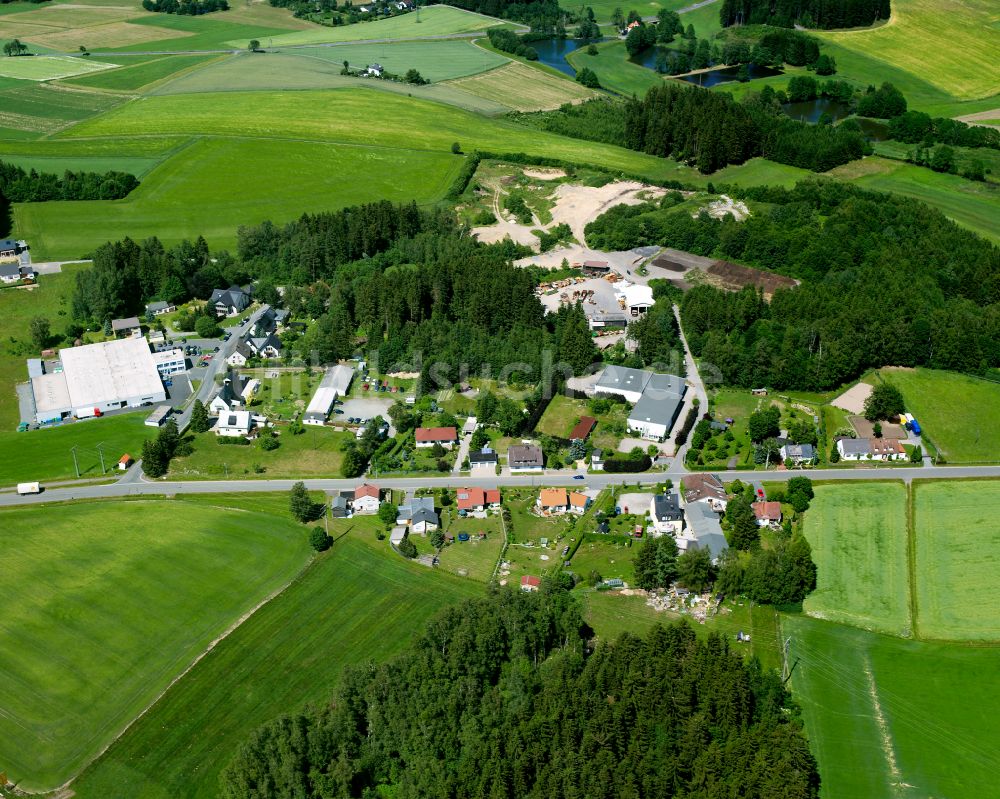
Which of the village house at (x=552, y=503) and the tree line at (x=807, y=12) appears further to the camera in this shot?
the tree line at (x=807, y=12)

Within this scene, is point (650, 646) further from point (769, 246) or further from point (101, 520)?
point (769, 246)

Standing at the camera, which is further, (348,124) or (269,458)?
(348,124)

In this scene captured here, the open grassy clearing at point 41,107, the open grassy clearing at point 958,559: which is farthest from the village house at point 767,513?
the open grassy clearing at point 41,107

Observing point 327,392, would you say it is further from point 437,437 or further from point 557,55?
point 557,55

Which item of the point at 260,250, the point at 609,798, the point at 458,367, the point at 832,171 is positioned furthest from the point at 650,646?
the point at 832,171

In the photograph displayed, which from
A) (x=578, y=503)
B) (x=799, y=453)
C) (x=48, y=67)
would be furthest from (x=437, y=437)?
(x=48, y=67)

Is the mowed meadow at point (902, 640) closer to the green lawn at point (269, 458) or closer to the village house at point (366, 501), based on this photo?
the village house at point (366, 501)
